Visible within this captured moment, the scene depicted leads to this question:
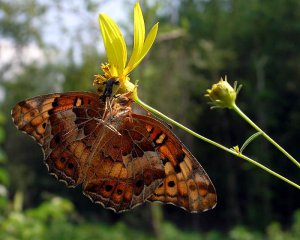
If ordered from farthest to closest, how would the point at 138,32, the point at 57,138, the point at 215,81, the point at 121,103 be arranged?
1. the point at 215,81
2. the point at 57,138
3. the point at 121,103
4. the point at 138,32

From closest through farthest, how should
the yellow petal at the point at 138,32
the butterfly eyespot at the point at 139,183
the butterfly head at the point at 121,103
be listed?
the yellow petal at the point at 138,32 < the butterfly head at the point at 121,103 < the butterfly eyespot at the point at 139,183

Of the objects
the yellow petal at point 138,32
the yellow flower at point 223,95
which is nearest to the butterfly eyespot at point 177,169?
the yellow flower at point 223,95

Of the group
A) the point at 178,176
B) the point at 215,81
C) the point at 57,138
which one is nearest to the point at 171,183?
the point at 178,176

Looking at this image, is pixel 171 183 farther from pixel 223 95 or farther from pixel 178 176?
pixel 223 95

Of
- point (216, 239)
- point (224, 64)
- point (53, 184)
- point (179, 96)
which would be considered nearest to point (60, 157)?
point (216, 239)

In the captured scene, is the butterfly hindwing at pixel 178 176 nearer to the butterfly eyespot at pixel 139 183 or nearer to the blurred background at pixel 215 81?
the butterfly eyespot at pixel 139 183
